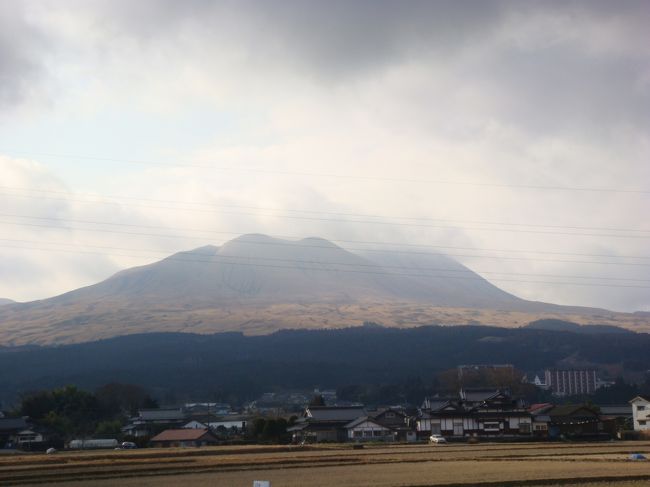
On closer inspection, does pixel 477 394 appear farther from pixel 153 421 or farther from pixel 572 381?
pixel 572 381

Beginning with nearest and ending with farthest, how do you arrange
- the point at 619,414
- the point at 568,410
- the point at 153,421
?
the point at 568,410 < the point at 619,414 < the point at 153,421

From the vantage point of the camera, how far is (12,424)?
67.8m

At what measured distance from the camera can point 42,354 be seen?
15425cm

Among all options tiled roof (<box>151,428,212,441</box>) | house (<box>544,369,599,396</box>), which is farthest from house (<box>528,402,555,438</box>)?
house (<box>544,369,599,396</box>)

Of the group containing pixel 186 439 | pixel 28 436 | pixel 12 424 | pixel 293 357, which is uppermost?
pixel 293 357

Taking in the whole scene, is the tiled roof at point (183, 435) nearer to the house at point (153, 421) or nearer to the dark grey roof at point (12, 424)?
the house at point (153, 421)

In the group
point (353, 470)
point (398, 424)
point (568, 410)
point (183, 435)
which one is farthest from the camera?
point (398, 424)

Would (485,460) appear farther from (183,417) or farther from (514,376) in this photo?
(514,376)

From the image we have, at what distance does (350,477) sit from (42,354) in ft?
453

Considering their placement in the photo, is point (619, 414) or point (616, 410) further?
point (616, 410)

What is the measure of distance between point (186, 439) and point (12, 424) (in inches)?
712

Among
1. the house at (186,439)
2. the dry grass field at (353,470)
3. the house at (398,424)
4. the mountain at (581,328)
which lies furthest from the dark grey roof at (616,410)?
the mountain at (581,328)

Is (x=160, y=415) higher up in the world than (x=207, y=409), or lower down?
higher up

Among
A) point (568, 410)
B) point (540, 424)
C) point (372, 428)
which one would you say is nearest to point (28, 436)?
point (372, 428)
